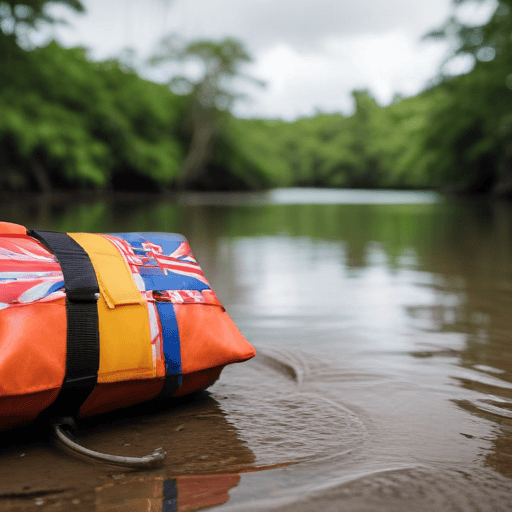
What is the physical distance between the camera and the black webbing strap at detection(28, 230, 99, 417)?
1.63 metres

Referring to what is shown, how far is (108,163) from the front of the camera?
90.8ft

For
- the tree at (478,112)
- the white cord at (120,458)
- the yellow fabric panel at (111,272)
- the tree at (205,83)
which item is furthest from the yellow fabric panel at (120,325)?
the tree at (205,83)

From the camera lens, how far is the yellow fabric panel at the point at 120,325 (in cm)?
170

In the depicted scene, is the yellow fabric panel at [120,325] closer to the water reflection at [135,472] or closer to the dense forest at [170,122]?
the water reflection at [135,472]

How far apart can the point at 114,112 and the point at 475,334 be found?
28.6 meters

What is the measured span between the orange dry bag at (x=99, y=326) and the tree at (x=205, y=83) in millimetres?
37921

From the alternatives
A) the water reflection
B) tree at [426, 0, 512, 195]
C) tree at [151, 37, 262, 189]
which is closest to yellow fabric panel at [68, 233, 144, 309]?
the water reflection

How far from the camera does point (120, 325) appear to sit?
174cm

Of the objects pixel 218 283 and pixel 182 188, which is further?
pixel 182 188

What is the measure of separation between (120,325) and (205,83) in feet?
129

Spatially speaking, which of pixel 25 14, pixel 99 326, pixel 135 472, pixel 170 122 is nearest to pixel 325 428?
pixel 135 472

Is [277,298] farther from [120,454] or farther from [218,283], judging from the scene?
[120,454]

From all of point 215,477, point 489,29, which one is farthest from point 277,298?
point 489,29

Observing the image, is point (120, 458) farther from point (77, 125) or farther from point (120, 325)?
point (77, 125)
